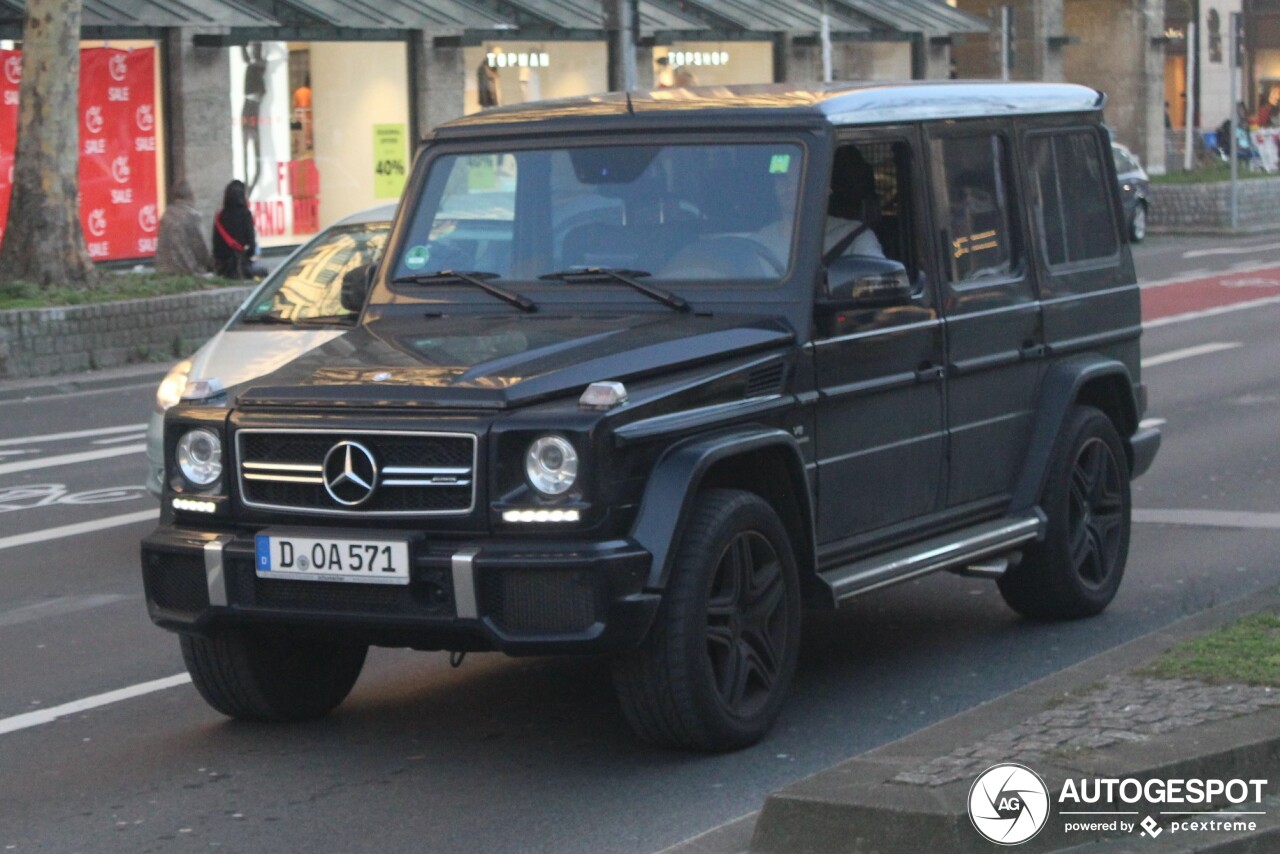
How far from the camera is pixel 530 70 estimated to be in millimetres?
34969

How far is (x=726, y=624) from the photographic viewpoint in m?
6.21

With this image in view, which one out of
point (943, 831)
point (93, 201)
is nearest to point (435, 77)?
point (93, 201)

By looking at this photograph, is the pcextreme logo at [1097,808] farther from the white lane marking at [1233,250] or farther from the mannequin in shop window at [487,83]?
the white lane marking at [1233,250]

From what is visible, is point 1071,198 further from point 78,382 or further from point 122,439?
point 78,382

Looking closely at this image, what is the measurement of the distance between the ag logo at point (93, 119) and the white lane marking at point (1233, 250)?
673 inches

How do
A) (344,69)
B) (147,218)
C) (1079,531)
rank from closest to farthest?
(1079,531), (147,218), (344,69)

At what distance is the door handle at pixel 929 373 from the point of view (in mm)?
7324

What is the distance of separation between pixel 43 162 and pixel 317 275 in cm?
1138

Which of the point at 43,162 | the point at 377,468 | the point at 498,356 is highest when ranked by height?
the point at 43,162

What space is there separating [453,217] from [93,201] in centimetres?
2147

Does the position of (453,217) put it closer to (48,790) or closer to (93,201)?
(48,790)

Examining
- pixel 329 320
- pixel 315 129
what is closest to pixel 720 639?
pixel 329 320

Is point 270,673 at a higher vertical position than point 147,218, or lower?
lower

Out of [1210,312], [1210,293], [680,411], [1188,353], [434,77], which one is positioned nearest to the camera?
[680,411]
